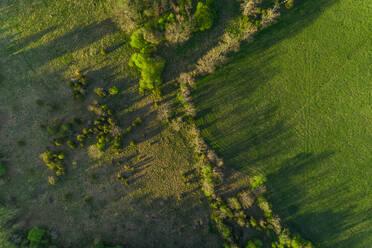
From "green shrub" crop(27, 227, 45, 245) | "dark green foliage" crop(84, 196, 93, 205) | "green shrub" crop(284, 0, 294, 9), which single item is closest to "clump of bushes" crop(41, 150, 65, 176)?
"dark green foliage" crop(84, 196, 93, 205)

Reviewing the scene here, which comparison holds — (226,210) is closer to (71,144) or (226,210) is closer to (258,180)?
(258,180)

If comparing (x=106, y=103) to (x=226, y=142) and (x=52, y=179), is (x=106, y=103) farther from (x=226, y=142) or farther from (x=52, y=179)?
(x=226, y=142)

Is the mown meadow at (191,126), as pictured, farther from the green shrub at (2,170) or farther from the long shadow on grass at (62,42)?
the green shrub at (2,170)

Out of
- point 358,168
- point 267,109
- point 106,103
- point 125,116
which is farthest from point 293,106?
point 106,103

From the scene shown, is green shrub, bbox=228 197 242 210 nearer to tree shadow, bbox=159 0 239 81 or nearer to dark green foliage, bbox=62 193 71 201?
tree shadow, bbox=159 0 239 81

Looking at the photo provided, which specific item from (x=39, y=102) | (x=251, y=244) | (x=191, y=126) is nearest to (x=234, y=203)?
(x=251, y=244)

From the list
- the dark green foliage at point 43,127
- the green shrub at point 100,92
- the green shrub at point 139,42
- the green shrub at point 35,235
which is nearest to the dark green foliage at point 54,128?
the dark green foliage at point 43,127
